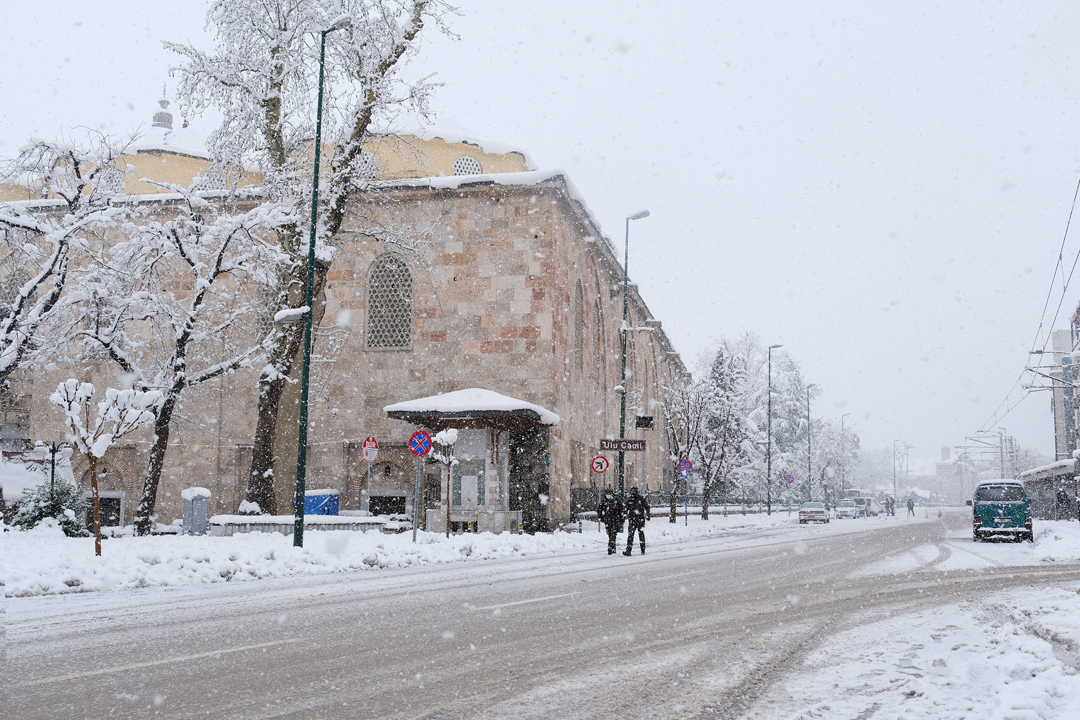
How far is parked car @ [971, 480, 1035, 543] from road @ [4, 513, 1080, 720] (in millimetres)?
15009

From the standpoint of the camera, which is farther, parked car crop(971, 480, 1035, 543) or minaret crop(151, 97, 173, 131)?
minaret crop(151, 97, 173, 131)

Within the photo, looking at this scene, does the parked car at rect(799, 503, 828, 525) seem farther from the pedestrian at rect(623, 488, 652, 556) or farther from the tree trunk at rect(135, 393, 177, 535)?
the tree trunk at rect(135, 393, 177, 535)

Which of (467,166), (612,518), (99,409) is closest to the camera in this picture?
(99,409)

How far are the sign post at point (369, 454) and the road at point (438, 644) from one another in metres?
15.3

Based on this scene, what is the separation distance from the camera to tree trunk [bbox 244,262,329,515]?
74.4 feet

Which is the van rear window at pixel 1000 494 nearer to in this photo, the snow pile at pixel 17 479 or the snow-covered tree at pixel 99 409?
the snow-covered tree at pixel 99 409

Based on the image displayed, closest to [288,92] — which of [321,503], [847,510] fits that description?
[321,503]

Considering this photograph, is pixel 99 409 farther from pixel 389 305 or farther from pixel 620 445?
pixel 389 305

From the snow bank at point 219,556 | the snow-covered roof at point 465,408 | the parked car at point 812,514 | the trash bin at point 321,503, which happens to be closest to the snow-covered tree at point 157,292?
the snow bank at point 219,556

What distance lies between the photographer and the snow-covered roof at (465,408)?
24.8 meters

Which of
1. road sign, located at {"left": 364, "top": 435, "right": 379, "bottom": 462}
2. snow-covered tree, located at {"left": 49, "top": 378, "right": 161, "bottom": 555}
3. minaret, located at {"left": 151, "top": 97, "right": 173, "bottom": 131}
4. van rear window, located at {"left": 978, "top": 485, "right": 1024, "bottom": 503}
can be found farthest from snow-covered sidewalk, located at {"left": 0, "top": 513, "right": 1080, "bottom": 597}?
→ minaret, located at {"left": 151, "top": 97, "right": 173, "bottom": 131}

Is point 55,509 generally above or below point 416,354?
below

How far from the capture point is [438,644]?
23.8 feet

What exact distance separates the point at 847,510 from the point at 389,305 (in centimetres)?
4994
